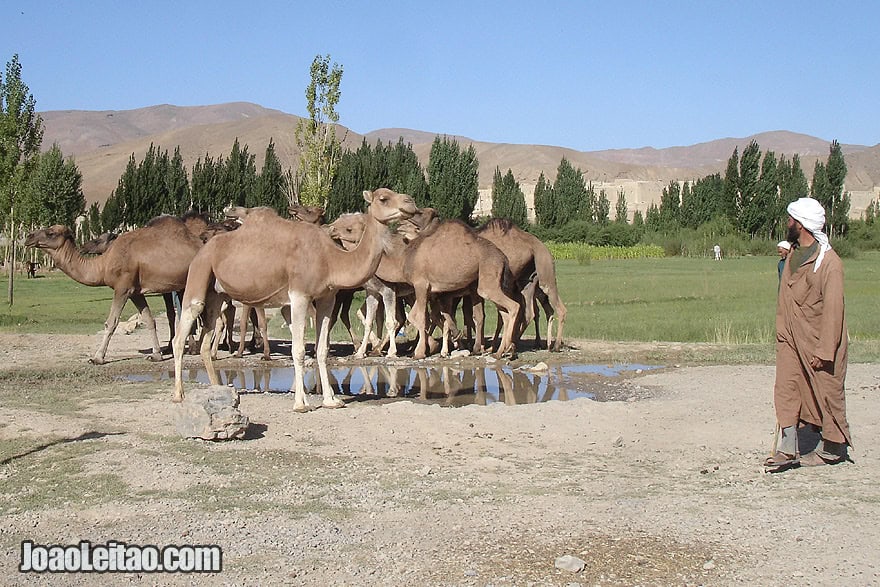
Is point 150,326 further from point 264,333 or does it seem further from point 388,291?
point 388,291

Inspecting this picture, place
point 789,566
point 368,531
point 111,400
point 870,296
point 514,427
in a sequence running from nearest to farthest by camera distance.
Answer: point 789,566, point 368,531, point 514,427, point 111,400, point 870,296

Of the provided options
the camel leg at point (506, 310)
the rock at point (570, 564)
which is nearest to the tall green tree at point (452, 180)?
the camel leg at point (506, 310)

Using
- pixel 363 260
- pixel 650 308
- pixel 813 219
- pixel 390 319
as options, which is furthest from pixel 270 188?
pixel 813 219

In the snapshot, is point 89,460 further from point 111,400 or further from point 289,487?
point 111,400

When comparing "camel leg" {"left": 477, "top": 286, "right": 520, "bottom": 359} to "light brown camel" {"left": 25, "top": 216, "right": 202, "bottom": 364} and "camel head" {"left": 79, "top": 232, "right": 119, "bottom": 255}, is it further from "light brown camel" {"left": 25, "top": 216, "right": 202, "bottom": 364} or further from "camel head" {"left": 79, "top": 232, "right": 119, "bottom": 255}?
"camel head" {"left": 79, "top": 232, "right": 119, "bottom": 255}

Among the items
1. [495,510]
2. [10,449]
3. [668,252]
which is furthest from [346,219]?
[668,252]

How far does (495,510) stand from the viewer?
7832 mm

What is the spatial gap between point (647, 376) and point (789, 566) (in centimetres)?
969

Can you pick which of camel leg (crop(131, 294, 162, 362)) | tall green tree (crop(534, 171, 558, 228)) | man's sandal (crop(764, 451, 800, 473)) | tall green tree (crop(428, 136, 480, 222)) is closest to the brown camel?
camel leg (crop(131, 294, 162, 362))

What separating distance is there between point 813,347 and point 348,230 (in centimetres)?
772

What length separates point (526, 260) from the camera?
1931 cm

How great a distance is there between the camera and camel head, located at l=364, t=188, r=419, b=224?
12.5 metres

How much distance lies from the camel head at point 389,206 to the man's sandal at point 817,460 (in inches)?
216

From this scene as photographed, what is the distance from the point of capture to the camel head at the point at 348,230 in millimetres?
14852
